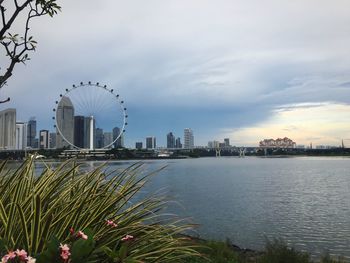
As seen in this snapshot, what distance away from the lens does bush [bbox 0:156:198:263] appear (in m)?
3.44

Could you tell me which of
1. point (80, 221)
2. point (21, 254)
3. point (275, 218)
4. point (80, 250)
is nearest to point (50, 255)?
point (80, 250)

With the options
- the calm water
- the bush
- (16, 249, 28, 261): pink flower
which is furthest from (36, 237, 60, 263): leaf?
the calm water

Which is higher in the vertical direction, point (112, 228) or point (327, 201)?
point (112, 228)

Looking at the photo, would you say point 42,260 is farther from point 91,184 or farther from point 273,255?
point 273,255

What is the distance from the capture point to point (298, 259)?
8789 millimetres

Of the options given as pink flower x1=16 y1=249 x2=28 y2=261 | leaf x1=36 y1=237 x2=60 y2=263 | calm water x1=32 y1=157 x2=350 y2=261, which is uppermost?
pink flower x1=16 y1=249 x2=28 y2=261

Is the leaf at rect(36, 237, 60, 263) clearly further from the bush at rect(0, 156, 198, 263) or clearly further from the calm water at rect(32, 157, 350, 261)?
the calm water at rect(32, 157, 350, 261)

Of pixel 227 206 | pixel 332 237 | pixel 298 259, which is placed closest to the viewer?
pixel 298 259

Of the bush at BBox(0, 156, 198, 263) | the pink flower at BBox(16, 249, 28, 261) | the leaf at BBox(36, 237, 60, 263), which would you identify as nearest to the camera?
the pink flower at BBox(16, 249, 28, 261)

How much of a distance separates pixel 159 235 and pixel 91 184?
973 mm

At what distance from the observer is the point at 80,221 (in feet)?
13.2

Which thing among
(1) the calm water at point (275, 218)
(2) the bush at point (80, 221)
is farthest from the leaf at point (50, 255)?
(1) the calm water at point (275, 218)

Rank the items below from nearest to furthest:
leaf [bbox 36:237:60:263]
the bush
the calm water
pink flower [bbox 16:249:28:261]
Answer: pink flower [bbox 16:249:28:261]
leaf [bbox 36:237:60:263]
the bush
the calm water

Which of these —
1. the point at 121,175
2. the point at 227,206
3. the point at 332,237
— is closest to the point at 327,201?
the point at 227,206
